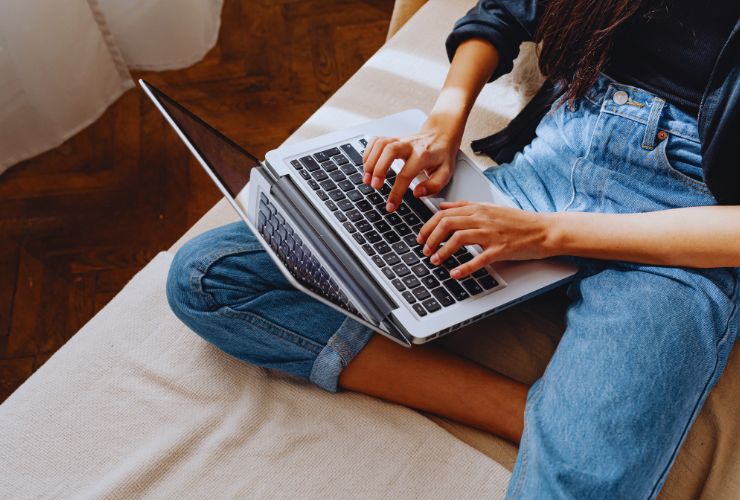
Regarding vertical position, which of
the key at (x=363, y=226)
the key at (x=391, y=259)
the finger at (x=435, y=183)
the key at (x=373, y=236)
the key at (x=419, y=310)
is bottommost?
the key at (x=419, y=310)

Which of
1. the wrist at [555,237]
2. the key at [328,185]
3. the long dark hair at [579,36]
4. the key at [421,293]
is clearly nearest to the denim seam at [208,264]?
the key at [328,185]

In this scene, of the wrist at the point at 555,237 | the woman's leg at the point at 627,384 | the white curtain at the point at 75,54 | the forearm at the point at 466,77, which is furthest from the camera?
the white curtain at the point at 75,54

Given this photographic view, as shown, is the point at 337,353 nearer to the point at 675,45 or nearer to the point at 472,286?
the point at 472,286

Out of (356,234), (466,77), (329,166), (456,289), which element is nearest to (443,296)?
(456,289)

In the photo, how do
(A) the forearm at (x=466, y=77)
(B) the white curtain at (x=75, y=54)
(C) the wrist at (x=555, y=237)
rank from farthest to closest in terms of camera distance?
(B) the white curtain at (x=75, y=54) → (A) the forearm at (x=466, y=77) → (C) the wrist at (x=555, y=237)

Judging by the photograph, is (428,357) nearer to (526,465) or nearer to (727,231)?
(526,465)

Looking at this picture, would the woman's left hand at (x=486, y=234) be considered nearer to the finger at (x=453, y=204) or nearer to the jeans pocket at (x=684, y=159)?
the finger at (x=453, y=204)

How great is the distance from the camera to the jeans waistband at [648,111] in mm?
788

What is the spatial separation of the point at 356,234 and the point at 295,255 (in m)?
0.07

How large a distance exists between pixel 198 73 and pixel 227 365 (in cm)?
100

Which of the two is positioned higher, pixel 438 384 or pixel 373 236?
pixel 373 236

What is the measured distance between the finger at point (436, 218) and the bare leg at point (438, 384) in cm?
14

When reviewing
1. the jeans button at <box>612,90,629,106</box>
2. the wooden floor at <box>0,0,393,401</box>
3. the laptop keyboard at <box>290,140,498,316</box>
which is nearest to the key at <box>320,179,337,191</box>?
the laptop keyboard at <box>290,140,498,316</box>

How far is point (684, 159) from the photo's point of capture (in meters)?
0.79
